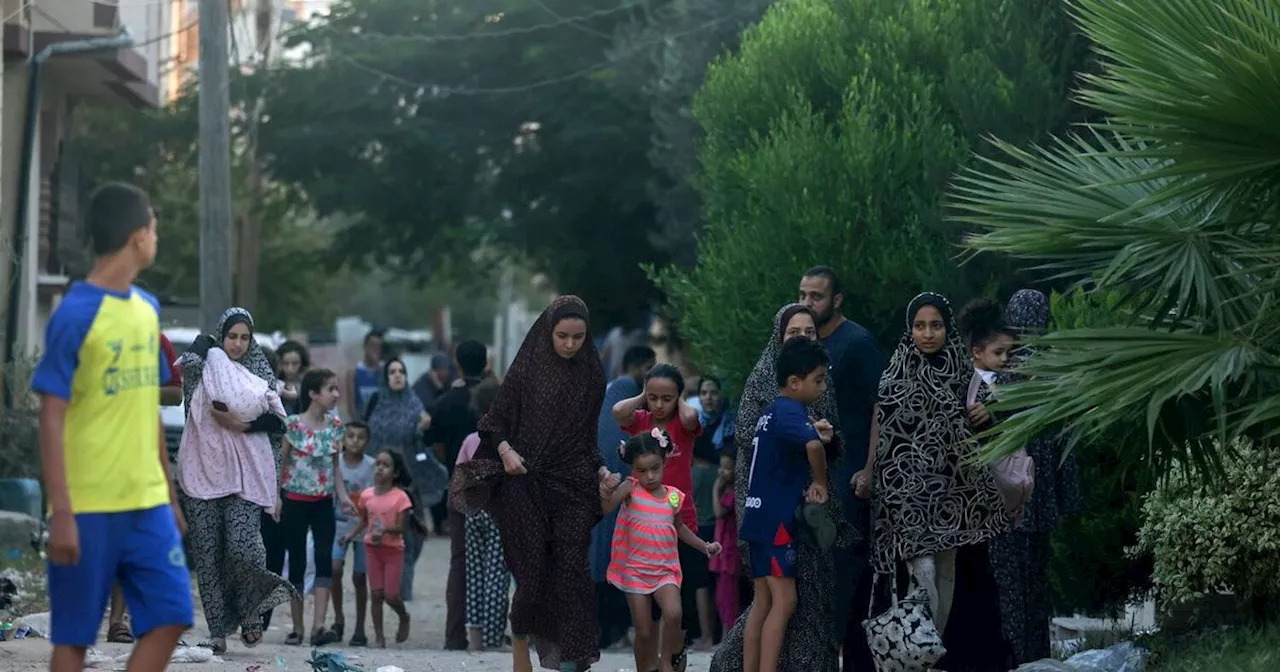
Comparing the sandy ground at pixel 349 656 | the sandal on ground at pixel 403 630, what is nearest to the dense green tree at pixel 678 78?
the sandy ground at pixel 349 656

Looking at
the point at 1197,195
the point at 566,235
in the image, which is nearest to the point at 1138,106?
the point at 1197,195

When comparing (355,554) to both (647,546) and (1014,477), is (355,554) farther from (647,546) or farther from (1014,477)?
(1014,477)

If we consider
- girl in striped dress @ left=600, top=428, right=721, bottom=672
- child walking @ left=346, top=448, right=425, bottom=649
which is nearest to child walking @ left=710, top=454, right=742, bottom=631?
child walking @ left=346, top=448, right=425, bottom=649

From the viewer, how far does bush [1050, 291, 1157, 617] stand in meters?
10.6

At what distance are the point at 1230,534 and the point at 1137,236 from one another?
5.11ft

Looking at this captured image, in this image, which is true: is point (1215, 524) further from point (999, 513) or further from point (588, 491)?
point (588, 491)

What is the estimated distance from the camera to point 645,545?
970 centimetres

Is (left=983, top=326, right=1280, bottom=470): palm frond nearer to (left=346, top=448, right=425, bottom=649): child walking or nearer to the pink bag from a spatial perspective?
the pink bag

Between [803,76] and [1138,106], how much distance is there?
8.66 meters

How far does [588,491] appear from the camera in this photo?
31.3 feet

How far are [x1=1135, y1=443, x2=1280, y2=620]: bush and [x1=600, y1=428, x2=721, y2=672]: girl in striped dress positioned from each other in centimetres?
207

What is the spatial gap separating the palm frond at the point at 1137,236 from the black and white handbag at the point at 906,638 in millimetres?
1490

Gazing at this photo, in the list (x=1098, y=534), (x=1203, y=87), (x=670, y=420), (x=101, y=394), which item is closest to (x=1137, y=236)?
(x=1203, y=87)

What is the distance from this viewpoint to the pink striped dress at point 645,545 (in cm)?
967
